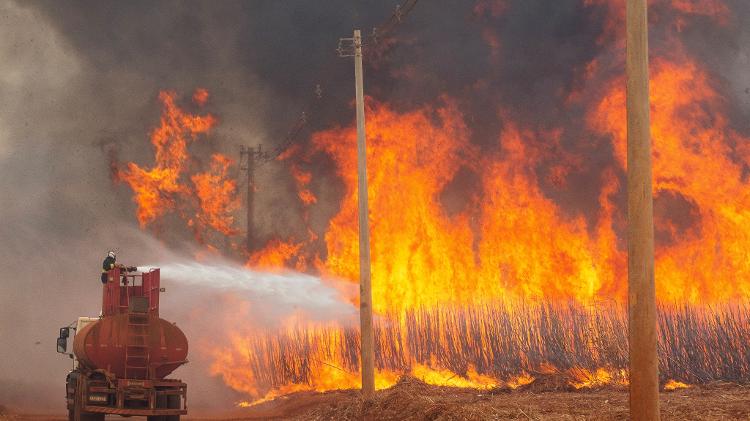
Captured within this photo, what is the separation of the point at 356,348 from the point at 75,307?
14529mm

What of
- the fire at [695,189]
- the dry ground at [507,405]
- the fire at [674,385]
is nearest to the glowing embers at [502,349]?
the fire at [674,385]

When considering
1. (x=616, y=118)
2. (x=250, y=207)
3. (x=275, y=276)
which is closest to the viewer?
(x=616, y=118)

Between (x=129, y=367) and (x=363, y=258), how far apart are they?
5981mm

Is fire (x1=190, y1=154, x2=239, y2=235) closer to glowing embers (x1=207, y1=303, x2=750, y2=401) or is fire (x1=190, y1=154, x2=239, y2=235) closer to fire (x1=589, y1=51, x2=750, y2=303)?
glowing embers (x1=207, y1=303, x2=750, y2=401)

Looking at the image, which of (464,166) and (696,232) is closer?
(696,232)

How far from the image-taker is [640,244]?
35.5 ft

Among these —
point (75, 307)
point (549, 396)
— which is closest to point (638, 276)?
point (549, 396)

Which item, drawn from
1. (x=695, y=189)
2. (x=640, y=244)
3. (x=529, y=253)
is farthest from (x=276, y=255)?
(x=640, y=244)

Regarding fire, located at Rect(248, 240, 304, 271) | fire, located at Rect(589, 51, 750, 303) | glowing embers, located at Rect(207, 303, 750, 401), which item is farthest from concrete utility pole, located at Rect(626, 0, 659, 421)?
fire, located at Rect(248, 240, 304, 271)

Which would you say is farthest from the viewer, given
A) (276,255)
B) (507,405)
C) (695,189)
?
(276,255)

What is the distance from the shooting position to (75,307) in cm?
3978

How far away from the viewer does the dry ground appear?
1661 cm

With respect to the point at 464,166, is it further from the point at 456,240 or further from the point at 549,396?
the point at 549,396

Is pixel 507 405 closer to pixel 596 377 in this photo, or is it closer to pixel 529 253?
pixel 596 377
